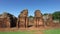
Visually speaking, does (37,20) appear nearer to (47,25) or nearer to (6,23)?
(47,25)

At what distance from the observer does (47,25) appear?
36.8 m

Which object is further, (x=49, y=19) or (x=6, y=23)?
(x=49, y=19)

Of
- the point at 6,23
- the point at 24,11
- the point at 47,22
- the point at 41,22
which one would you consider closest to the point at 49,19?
the point at 47,22

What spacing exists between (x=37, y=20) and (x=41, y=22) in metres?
1.15

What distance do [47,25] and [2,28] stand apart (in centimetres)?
1164

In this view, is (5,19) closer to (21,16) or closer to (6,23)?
(6,23)

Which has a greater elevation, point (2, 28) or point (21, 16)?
point (21, 16)

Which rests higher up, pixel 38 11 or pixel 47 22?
pixel 38 11

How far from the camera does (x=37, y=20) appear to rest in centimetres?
3541

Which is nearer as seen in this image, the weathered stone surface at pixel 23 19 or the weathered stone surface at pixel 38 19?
the weathered stone surface at pixel 23 19

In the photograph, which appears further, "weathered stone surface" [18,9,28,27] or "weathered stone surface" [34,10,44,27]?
"weathered stone surface" [34,10,44,27]

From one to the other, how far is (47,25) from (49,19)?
2078 mm

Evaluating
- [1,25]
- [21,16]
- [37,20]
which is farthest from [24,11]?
[1,25]

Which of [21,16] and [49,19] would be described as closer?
[21,16]
